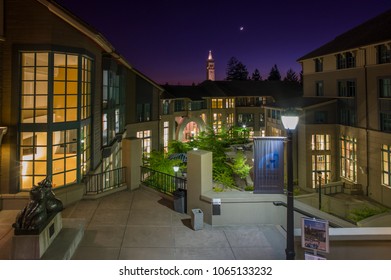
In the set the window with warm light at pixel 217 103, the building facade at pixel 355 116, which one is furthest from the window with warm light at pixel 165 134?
the window with warm light at pixel 217 103

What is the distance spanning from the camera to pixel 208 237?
980cm

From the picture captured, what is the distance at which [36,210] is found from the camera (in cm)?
754

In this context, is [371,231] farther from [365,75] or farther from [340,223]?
[365,75]

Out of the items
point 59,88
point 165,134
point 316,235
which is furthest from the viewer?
point 165,134

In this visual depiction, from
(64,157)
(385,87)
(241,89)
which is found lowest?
(64,157)

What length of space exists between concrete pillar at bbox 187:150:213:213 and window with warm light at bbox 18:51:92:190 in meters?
5.21

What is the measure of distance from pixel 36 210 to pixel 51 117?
5810 mm

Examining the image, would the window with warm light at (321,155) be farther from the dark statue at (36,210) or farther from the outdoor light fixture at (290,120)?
the dark statue at (36,210)

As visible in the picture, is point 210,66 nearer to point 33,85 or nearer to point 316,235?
point 33,85

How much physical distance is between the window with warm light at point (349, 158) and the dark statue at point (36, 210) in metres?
26.9

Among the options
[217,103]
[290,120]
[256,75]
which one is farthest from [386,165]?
[256,75]

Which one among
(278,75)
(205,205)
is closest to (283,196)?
(205,205)

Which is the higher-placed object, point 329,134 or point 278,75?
point 278,75

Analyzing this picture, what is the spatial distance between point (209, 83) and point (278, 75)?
67.3 meters
